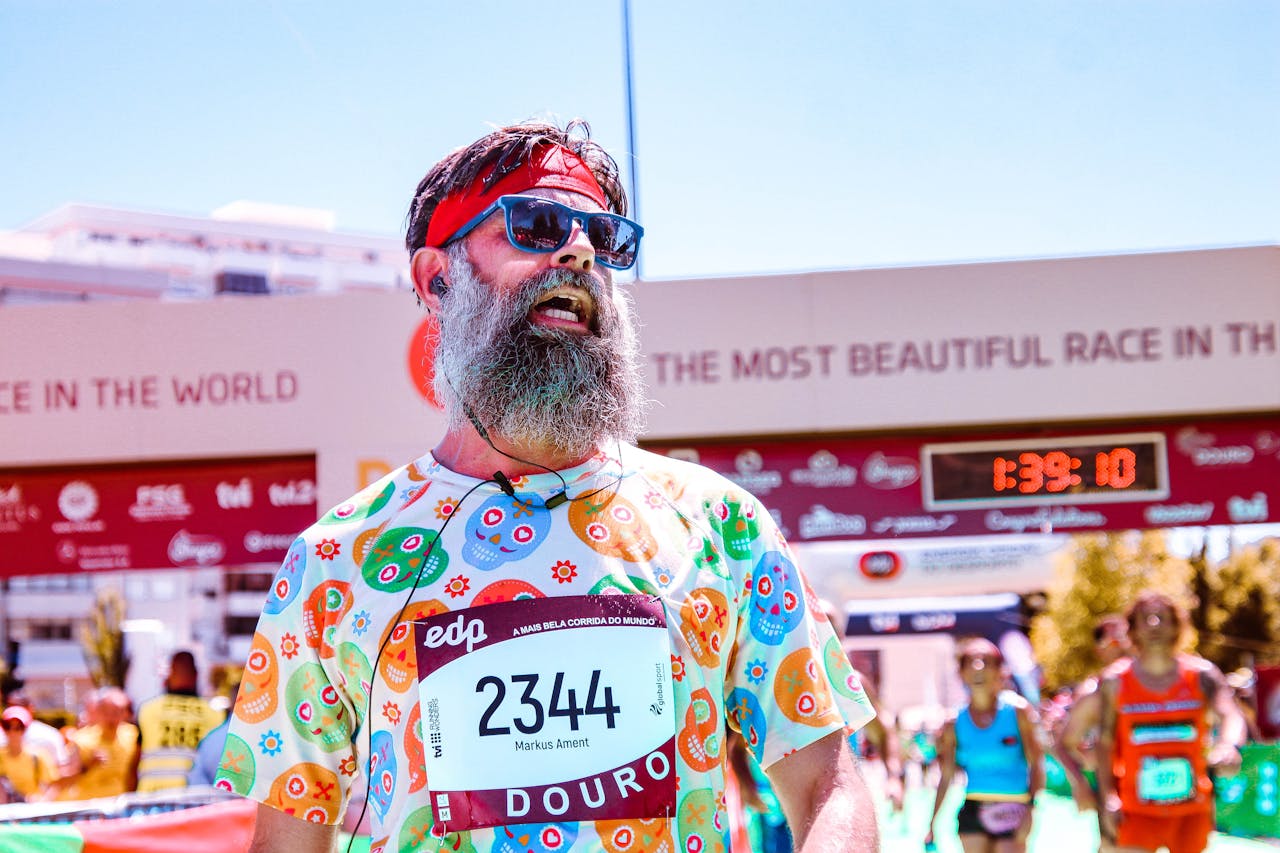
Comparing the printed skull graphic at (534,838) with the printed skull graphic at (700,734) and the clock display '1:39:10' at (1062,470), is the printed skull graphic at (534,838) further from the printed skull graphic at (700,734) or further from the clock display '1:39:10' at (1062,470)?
the clock display '1:39:10' at (1062,470)

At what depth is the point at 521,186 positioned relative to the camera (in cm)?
208

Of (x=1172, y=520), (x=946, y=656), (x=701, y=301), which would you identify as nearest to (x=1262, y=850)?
(x=1172, y=520)

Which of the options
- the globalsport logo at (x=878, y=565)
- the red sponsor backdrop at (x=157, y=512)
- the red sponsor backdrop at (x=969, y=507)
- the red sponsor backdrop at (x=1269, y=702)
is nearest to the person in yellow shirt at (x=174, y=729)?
the red sponsor backdrop at (x=157, y=512)

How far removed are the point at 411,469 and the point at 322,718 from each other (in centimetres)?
39

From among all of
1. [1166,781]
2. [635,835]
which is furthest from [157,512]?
[635,835]

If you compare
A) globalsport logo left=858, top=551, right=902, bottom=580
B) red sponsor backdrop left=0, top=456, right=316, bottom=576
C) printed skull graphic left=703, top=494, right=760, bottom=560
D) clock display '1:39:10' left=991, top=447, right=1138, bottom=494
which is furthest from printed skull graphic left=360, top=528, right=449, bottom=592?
globalsport logo left=858, top=551, right=902, bottom=580

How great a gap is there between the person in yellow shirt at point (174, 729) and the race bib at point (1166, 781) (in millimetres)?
5014

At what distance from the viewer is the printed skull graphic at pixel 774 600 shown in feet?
6.20

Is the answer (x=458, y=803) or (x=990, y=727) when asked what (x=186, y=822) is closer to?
(x=458, y=803)

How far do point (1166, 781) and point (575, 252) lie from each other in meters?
6.13

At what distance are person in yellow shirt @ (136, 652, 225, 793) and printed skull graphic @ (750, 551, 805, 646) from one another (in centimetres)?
670

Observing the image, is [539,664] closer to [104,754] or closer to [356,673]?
[356,673]

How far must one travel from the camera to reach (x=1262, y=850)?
33.4 ft

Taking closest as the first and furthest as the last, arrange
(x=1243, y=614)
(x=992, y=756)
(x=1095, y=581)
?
(x=992, y=756)
(x=1243, y=614)
(x=1095, y=581)
